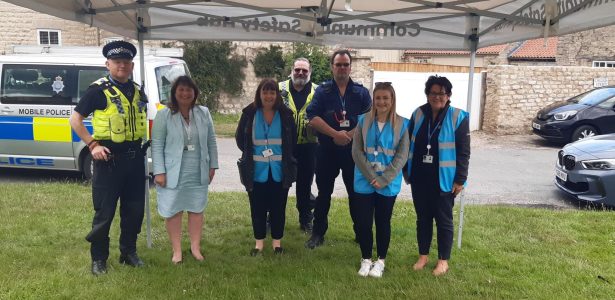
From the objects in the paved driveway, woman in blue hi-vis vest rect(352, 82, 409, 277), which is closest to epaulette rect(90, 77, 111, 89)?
woman in blue hi-vis vest rect(352, 82, 409, 277)

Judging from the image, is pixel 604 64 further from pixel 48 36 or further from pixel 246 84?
pixel 48 36

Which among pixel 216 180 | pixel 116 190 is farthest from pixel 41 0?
pixel 216 180

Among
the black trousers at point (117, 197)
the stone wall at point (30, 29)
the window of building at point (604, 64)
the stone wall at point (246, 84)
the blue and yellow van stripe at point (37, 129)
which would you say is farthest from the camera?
the window of building at point (604, 64)

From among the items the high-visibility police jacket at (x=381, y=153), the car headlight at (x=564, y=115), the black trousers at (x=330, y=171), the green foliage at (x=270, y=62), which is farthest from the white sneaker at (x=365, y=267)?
the green foliage at (x=270, y=62)

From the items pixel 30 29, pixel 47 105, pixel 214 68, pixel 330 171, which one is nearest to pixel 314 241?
pixel 330 171

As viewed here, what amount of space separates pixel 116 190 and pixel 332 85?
6.77ft

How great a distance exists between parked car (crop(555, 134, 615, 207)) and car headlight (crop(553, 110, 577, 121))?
5639 millimetres

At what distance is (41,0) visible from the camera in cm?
353

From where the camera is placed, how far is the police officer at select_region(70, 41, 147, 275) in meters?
3.81

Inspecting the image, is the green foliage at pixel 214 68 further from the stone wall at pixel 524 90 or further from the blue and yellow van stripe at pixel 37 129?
the blue and yellow van stripe at pixel 37 129

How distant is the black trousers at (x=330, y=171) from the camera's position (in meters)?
4.49

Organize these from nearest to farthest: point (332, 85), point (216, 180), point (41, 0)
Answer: point (41, 0) → point (332, 85) → point (216, 180)

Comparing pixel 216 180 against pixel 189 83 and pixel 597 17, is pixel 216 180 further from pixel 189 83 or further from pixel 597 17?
pixel 597 17

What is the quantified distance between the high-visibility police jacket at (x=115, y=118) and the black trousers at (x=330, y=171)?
1664 millimetres
